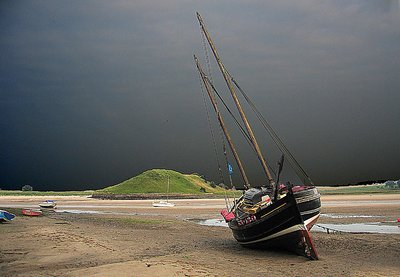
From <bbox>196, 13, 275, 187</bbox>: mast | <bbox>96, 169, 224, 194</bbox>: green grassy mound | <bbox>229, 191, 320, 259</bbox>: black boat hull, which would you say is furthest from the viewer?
<bbox>96, 169, 224, 194</bbox>: green grassy mound

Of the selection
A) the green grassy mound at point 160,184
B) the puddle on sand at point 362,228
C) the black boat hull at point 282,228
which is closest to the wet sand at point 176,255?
the black boat hull at point 282,228

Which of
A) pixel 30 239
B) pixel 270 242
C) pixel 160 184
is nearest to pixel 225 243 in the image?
pixel 270 242

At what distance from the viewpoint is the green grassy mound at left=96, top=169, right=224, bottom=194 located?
10912cm

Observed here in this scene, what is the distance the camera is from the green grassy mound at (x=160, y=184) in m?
109

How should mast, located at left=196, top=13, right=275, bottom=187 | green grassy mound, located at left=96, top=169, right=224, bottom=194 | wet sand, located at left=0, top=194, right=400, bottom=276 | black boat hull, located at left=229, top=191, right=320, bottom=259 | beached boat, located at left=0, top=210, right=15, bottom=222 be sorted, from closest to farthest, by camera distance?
wet sand, located at left=0, top=194, right=400, bottom=276, black boat hull, located at left=229, top=191, right=320, bottom=259, mast, located at left=196, top=13, right=275, bottom=187, beached boat, located at left=0, top=210, right=15, bottom=222, green grassy mound, located at left=96, top=169, right=224, bottom=194

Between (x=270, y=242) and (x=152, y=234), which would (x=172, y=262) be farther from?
(x=152, y=234)

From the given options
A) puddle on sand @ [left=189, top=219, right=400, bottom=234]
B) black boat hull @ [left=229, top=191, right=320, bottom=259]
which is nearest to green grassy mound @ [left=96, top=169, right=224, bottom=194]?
puddle on sand @ [left=189, top=219, right=400, bottom=234]

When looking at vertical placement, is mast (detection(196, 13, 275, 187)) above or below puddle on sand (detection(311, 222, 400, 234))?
above

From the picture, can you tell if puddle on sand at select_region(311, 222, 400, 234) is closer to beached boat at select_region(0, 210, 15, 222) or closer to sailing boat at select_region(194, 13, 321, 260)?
sailing boat at select_region(194, 13, 321, 260)

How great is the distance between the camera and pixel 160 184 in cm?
11194

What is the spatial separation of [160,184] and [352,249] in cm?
9055

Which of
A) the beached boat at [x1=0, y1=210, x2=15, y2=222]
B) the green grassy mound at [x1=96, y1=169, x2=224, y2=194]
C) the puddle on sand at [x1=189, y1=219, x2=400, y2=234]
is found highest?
the green grassy mound at [x1=96, y1=169, x2=224, y2=194]

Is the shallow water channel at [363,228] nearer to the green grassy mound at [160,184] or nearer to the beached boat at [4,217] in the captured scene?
the beached boat at [4,217]

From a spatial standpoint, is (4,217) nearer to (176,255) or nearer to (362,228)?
(176,255)
